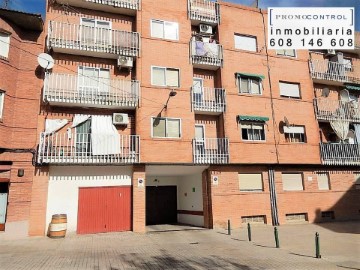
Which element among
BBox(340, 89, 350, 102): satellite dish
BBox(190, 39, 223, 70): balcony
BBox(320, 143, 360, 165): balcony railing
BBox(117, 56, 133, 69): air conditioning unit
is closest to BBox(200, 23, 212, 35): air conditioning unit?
BBox(190, 39, 223, 70): balcony

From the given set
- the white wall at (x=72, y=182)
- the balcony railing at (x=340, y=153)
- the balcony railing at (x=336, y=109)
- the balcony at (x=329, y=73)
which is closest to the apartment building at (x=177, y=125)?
the white wall at (x=72, y=182)

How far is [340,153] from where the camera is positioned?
20688 mm

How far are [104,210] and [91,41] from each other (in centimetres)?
928

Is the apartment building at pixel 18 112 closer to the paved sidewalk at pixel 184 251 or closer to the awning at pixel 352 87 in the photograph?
the paved sidewalk at pixel 184 251

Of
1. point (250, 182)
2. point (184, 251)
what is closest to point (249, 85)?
point (250, 182)

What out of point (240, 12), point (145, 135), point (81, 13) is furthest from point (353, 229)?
point (81, 13)

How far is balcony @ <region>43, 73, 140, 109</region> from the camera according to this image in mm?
15711

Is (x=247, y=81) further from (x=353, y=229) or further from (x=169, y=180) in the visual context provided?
(x=353, y=229)

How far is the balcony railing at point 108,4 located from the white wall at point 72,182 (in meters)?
9.50

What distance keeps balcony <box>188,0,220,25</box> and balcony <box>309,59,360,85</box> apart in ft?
25.3

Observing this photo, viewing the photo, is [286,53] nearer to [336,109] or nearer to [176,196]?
[336,109]

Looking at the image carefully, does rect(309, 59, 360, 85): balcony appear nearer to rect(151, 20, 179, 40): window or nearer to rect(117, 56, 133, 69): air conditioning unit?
rect(151, 20, 179, 40): window

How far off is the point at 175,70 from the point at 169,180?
7.52 m

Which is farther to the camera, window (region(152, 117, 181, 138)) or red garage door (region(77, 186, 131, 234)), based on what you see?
window (region(152, 117, 181, 138))
